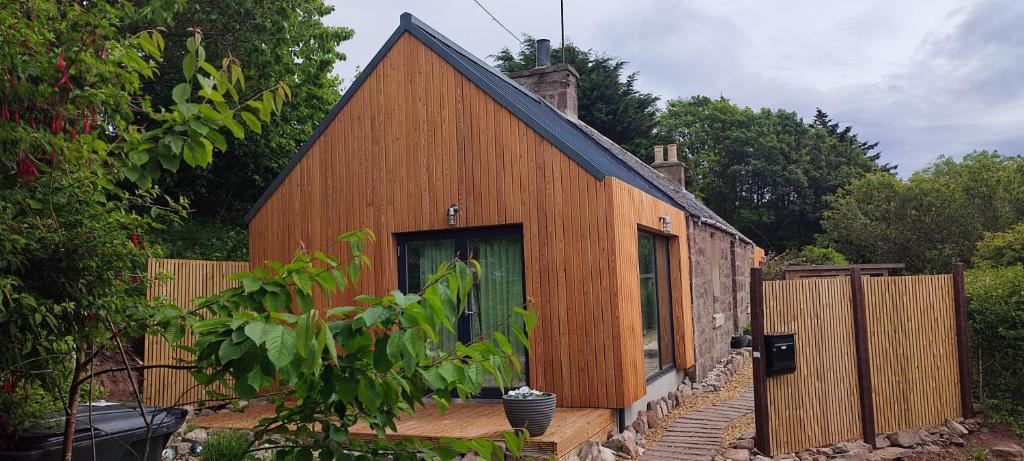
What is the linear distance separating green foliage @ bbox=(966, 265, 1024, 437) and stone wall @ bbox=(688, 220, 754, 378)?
12.1 ft

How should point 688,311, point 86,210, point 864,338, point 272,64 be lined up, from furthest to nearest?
point 272,64 < point 688,311 < point 864,338 < point 86,210

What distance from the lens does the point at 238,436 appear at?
21.1ft

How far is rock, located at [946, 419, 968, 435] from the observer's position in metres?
7.10

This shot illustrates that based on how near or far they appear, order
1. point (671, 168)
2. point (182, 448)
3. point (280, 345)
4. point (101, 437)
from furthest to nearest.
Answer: point (671, 168) → point (182, 448) → point (101, 437) → point (280, 345)

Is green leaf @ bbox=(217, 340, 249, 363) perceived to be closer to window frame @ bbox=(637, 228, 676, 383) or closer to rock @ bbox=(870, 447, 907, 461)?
rock @ bbox=(870, 447, 907, 461)

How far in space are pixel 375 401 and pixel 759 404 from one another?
18.1 feet

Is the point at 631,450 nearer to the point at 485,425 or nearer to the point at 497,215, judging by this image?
the point at 485,425

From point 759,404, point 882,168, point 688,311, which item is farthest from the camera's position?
point 882,168

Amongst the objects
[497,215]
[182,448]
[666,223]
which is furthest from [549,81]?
[182,448]

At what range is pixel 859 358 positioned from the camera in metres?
6.86

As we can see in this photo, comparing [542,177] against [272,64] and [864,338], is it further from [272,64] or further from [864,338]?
[272,64]

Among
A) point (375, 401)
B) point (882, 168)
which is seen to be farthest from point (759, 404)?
point (882, 168)

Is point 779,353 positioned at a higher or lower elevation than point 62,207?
lower

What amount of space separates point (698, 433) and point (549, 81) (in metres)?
7.40
